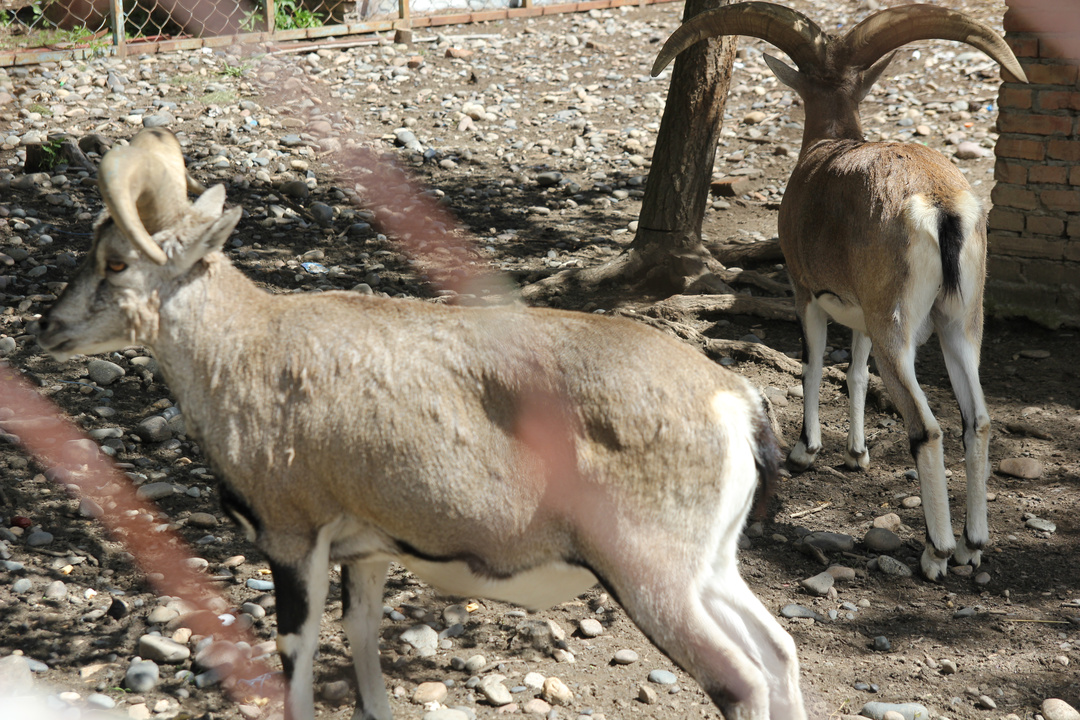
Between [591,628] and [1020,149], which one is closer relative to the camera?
[591,628]

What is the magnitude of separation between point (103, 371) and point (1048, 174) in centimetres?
673

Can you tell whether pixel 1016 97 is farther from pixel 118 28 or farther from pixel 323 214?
pixel 118 28

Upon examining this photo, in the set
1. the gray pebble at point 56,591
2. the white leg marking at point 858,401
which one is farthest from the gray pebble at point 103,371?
the white leg marking at point 858,401

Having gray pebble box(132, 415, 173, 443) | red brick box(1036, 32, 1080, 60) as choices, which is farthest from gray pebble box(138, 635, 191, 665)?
red brick box(1036, 32, 1080, 60)

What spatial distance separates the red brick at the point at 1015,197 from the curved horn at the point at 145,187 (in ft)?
20.6

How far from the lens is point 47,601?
14.5 ft

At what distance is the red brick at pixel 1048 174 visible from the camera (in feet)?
24.0

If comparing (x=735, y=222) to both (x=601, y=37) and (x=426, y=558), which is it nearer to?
(x=601, y=37)

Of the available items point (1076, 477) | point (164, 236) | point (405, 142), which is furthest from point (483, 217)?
point (164, 236)

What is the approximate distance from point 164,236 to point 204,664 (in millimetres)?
1829

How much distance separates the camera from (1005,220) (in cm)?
762

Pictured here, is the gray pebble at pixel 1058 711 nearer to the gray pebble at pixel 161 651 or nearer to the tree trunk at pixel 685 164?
the gray pebble at pixel 161 651

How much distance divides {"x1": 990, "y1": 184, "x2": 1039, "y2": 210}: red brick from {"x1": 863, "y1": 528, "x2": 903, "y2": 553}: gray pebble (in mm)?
3470

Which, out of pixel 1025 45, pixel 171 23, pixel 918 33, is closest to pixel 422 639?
pixel 918 33
